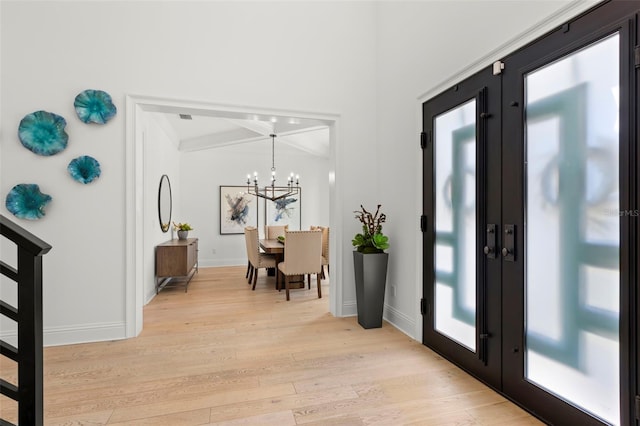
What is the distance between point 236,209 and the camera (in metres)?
7.41

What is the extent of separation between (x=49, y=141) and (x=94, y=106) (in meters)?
0.47

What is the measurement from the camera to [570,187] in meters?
1.73

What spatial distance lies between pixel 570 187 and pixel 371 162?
2175 millimetres

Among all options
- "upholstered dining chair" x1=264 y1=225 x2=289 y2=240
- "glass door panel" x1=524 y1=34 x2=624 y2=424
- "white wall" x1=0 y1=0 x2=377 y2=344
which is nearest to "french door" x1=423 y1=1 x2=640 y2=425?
"glass door panel" x1=524 y1=34 x2=624 y2=424

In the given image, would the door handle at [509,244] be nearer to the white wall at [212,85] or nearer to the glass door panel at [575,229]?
the glass door panel at [575,229]

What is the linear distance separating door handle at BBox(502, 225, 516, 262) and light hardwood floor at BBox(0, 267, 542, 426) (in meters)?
0.88

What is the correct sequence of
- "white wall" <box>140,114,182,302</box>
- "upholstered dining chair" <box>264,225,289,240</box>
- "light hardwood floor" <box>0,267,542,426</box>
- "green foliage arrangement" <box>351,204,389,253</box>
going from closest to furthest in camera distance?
"light hardwood floor" <box>0,267,542,426</box> < "green foliage arrangement" <box>351,204,389,253</box> < "white wall" <box>140,114,182,302</box> < "upholstered dining chair" <box>264,225,289,240</box>

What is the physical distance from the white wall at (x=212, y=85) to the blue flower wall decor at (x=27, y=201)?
65 mm

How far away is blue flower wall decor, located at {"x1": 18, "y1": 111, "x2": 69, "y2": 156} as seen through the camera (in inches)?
111

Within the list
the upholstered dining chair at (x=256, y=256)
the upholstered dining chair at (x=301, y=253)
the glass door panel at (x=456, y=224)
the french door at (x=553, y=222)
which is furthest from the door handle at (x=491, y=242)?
the upholstered dining chair at (x=256, y=256)

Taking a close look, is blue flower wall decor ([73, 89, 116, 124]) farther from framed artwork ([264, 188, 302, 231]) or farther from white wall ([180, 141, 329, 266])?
framed artwork ([264, 188, 302, 231])

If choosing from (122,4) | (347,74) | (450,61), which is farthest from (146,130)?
(450,61)

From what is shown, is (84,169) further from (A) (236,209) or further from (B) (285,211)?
(B) (285,211)

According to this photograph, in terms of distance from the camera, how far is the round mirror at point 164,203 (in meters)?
5.27
